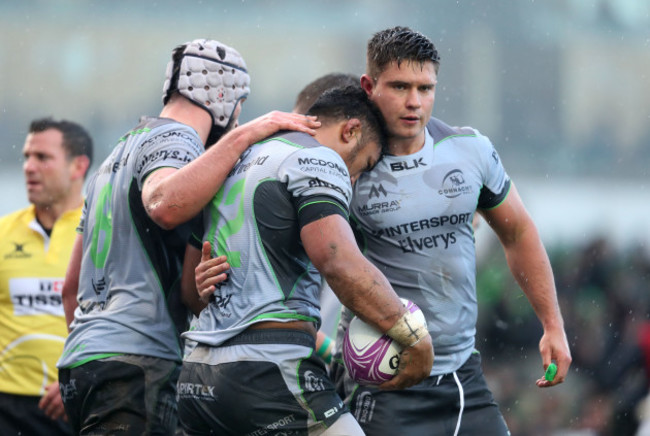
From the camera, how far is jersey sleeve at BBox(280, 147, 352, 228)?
156 inches

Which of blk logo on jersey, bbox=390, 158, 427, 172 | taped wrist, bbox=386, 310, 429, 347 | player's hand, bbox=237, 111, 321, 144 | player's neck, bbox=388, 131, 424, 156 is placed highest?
player's hand, bbox=237, 111, 321, 144

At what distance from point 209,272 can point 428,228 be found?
1173 mm

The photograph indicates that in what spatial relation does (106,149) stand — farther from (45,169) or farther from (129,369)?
(129,369)

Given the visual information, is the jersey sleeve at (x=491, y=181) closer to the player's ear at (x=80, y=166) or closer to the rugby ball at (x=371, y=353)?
the rugby ball at (x=371, y=353)

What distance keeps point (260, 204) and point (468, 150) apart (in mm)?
1311

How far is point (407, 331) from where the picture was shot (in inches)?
157

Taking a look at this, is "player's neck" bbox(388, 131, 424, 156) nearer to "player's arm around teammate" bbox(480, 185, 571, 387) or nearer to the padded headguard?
"player's arm around teammate" bbox(480, 185, 571, 387)

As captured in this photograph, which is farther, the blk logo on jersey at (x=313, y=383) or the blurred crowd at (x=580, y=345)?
the blurred crowd at (x=580, y=345)

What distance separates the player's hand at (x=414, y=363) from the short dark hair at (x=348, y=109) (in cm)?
98

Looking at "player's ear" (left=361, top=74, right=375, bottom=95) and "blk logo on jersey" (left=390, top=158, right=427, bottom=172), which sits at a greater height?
"player's ear" (left=361, top=74, right=375, bottom=95)

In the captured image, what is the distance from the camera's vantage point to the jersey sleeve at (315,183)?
397cm

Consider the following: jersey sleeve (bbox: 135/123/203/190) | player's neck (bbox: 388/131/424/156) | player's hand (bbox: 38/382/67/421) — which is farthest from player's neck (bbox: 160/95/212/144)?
player's hand (bbox: 38/382/67/421)

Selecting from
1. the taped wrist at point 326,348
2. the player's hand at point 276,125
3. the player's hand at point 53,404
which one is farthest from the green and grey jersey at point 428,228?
the player's hand at point 53,404

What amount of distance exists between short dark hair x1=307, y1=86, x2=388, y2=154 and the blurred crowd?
6.33 meters
